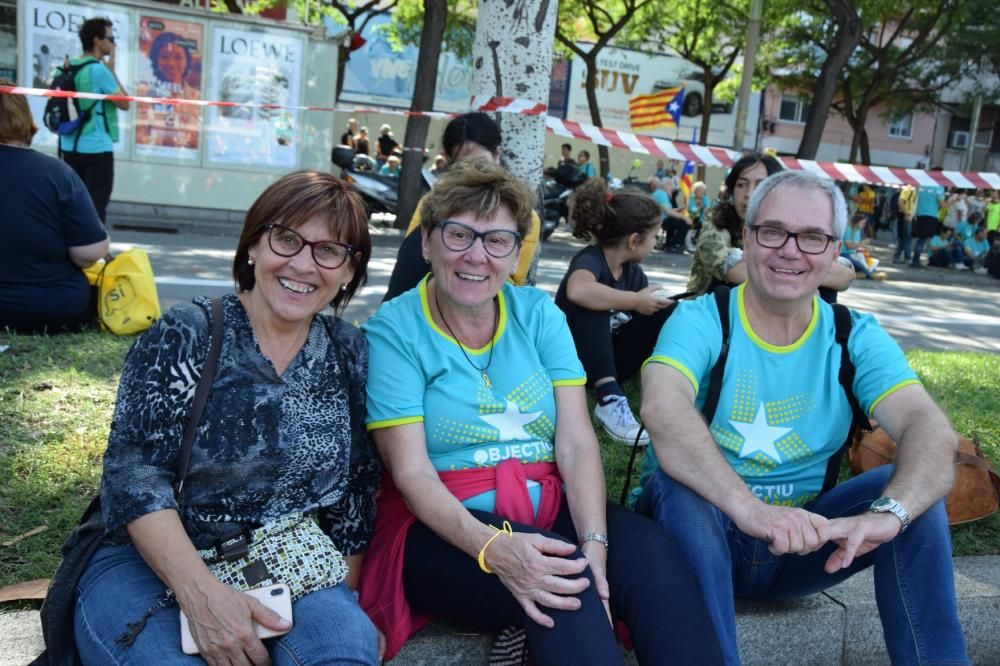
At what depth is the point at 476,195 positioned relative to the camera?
9.34 ft

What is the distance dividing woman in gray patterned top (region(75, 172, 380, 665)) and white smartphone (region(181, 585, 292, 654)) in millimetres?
17

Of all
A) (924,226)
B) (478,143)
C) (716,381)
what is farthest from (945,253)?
(716,381)

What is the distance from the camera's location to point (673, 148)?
10.0m

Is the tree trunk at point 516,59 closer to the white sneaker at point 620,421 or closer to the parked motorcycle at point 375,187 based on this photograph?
the white sneaker at point 620,421

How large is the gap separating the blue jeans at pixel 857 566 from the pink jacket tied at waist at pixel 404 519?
35cm

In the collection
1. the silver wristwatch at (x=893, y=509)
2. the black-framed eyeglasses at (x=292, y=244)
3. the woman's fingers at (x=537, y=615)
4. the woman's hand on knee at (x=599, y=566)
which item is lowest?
the woman's fingers at (x=537, y=615)

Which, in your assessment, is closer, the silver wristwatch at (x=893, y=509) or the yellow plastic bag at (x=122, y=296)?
the silver wristwatch at (x=893, y=509)

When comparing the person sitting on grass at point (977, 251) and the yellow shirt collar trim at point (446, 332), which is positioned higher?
the yellow shirt collar trim at point (446, 332)

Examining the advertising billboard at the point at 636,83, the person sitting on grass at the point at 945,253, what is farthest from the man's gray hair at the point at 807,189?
the advertising billboard at the point at 636,83

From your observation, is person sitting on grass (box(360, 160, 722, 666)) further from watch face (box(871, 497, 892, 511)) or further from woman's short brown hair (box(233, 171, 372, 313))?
watch face (box(871, 497, 892, 511))

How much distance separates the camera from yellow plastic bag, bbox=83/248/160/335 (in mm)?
5793

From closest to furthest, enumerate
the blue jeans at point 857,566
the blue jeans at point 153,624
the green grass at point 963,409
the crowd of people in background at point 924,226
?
the blue jeans at point 153,624, the blue jeans at point 857,566, the green grass at point 963,409, the crowd of people in background at point 924,226

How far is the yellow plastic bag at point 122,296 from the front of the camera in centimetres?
579

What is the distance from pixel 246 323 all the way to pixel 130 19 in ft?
42.7
